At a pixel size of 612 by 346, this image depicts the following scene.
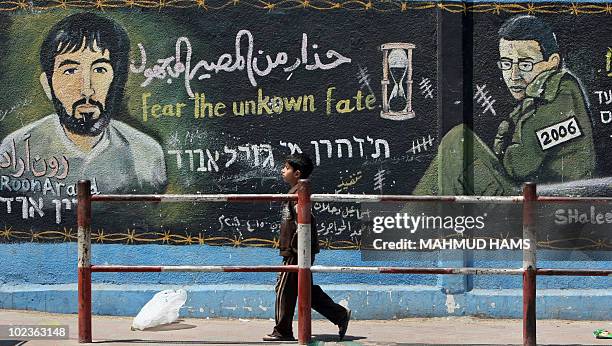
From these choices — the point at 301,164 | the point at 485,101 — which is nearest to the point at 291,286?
the point at 301,164

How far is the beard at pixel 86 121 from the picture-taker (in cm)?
1027

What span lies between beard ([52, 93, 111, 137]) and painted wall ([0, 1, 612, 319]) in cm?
2

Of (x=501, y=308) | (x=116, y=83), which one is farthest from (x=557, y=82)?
(x=116, y=83)

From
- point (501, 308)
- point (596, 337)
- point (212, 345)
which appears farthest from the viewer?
point (501, 308)

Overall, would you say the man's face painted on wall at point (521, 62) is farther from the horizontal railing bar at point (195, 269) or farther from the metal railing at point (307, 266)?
the horizontal railing bar at point (195, 269)

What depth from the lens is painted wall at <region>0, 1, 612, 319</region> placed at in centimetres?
1016

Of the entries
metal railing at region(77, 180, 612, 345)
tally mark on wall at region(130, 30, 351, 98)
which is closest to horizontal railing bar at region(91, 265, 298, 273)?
metal railing at region(77, 180, 612, 345)

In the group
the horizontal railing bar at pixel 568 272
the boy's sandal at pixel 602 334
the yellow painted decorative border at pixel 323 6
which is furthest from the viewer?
the yellow painted decorative border at pixel 323 6

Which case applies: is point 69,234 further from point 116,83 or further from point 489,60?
point 489,60

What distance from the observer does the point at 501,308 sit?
9.98 m

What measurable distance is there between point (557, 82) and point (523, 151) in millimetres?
735

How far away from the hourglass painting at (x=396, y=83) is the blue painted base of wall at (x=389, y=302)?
5.54 feet

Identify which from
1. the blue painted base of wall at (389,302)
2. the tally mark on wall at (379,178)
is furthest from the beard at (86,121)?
the tally mark on wall at (379,178)
